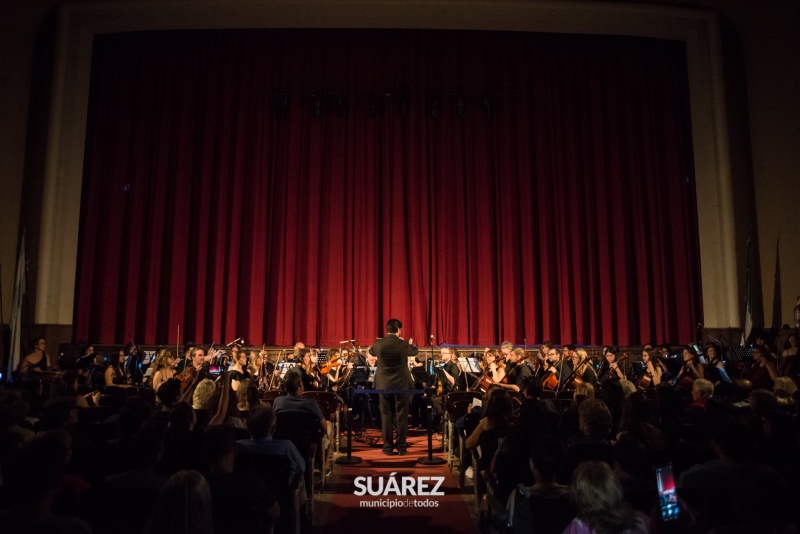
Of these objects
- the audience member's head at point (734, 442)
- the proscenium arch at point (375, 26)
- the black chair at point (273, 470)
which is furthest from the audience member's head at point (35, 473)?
the proscenium arch at point (375, 26)

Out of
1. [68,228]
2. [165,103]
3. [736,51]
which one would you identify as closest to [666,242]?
[736,51]

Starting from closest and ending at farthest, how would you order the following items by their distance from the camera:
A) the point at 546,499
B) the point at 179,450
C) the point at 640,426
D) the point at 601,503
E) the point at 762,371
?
the point at 601,503, the point at 546,499, the point at 179,450, the point at 640,426, the point at 762,371

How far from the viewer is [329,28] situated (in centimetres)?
1482

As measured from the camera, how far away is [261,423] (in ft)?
14.6

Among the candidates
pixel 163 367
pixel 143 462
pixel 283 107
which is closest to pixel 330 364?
pixel 163 367

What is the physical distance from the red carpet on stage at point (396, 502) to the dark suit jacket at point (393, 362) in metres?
0.95

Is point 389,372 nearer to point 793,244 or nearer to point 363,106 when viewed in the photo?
point 363,106

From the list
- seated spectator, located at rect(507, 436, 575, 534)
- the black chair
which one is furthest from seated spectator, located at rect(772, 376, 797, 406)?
the black chair

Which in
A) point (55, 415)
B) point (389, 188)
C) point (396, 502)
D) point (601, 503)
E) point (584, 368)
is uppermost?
point (389, 188)

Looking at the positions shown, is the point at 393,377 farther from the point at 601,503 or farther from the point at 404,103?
the point at 404,103

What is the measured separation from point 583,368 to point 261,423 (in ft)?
25.5

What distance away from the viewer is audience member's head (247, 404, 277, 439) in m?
4.45

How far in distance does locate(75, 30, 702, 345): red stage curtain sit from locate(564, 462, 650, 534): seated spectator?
11957 millimetres

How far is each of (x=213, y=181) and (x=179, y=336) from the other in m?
3.40
